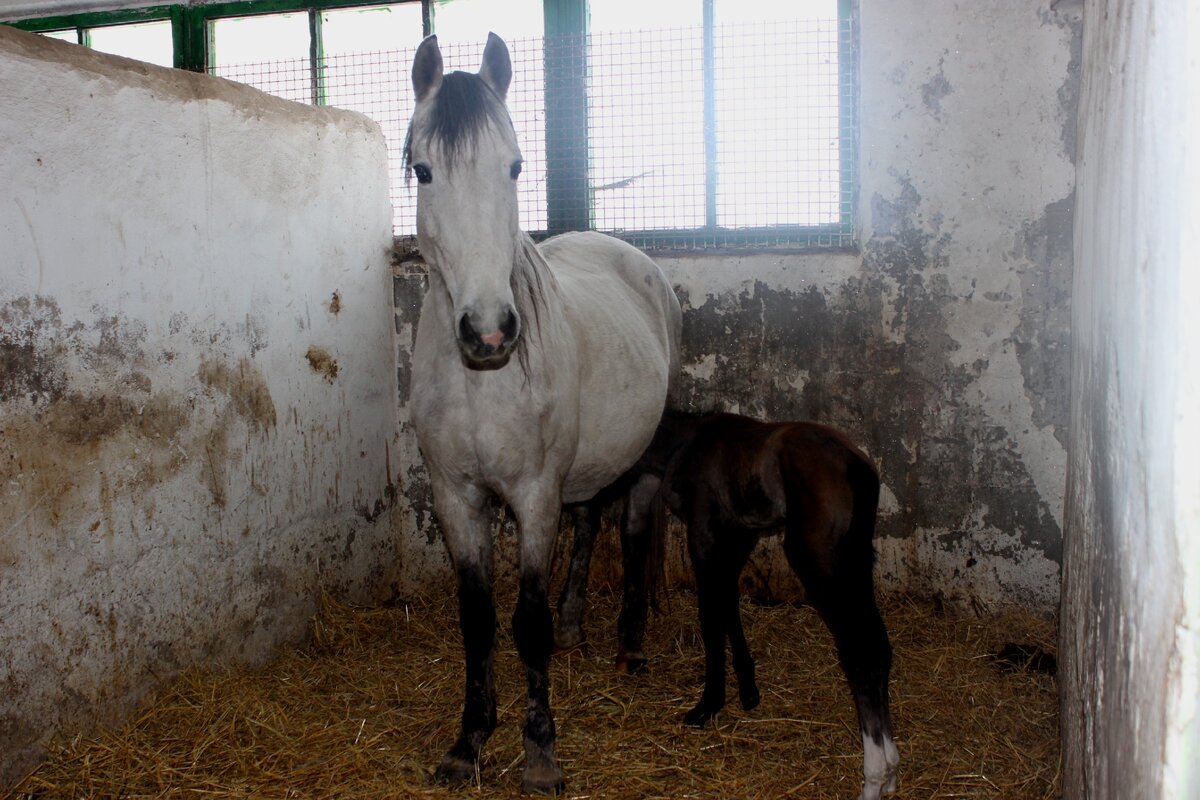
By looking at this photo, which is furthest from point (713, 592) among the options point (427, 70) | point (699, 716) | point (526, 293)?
point (427, 70)

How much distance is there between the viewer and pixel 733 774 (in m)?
2.88

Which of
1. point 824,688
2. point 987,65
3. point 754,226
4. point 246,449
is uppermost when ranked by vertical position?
point 987,65

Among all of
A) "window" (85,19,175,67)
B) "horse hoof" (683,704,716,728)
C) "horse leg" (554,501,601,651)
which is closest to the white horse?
"horse hoof" (683,704,716,728)

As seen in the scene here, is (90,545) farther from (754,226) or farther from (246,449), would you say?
(754,226)

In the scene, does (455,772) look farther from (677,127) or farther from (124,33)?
(124,33)

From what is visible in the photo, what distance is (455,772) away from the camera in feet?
9.34

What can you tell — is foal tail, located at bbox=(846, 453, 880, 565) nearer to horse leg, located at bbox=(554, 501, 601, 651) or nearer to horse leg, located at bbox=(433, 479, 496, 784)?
horse leg, located at bbox=(433, 479, 496, 784)

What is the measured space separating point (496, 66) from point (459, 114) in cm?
43

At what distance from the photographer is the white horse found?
2.54m

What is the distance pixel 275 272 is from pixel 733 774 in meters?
2.55

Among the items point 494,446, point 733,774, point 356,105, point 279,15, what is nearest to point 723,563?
point 733,774

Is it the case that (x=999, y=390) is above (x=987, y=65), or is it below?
below

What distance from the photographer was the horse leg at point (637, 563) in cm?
382

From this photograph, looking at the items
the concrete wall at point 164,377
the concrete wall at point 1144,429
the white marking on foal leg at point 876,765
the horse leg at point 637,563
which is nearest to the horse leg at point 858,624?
the white marking on foal leg at point 876,765
